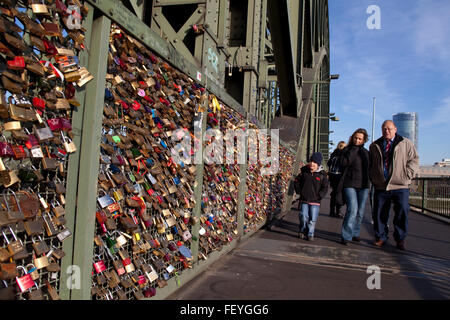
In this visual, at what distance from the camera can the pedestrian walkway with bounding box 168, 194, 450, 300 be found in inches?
99.3

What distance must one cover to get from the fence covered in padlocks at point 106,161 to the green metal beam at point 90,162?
0.17 ft

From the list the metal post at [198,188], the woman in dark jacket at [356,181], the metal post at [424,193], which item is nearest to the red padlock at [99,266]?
the metal post at [198,188]

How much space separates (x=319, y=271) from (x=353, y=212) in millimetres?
1818

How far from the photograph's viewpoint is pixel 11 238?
113cm

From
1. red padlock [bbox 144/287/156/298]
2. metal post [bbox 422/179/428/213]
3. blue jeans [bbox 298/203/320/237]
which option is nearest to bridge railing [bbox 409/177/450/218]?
metal post [bbox 422/179/428/213]

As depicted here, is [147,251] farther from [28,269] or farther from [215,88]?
[215,88]

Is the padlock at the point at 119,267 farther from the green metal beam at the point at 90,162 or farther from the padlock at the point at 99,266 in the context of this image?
the green metal beam at the point at 90,162

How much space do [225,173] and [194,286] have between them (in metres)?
1.26

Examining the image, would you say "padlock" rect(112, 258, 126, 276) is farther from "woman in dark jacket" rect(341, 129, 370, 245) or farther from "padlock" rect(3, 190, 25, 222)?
"woman in dark jacket" rect(341, 129, 370, 245)

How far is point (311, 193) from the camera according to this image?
4.95 m

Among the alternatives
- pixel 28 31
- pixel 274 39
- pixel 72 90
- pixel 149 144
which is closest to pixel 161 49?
pixel 149 144

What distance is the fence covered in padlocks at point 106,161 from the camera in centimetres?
111

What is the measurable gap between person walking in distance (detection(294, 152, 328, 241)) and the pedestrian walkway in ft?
0.76

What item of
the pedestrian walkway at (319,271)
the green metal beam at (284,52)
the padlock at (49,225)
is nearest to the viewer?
the padlock at (49,225)
